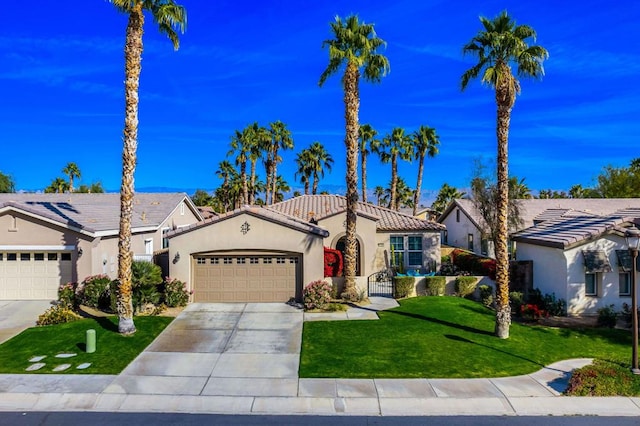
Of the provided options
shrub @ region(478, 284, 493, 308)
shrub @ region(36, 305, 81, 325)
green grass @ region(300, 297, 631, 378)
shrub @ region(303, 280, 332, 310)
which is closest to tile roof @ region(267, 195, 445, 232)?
shrub @ region(478, 284, 493, 308)

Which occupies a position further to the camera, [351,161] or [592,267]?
[351,161]

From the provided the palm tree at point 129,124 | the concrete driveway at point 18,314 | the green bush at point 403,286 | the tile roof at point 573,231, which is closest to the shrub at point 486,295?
the tile roof at point 573,231

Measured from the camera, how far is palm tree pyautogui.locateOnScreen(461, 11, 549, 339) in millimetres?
15320

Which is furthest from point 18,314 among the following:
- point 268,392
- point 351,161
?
point 351,161

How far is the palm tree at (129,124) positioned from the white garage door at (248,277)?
477 cm

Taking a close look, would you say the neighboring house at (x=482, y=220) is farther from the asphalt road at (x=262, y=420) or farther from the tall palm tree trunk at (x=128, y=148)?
the tall palm tree trunk at (x=128, y=148)

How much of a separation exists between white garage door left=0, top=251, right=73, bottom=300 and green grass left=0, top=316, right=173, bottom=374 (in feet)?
12.1

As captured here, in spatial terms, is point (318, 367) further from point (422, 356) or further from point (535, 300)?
point (535, 300)

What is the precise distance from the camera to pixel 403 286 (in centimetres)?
2184

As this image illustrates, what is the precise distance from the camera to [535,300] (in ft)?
67.9

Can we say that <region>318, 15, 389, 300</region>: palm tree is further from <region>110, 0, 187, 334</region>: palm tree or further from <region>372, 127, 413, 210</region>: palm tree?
<region>372, 127, 413, 210</region>: palm tree

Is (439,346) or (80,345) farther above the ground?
(80,345)

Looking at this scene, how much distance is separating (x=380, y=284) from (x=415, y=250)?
520 centimetres

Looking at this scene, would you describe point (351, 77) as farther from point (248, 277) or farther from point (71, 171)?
point (71, 171)
